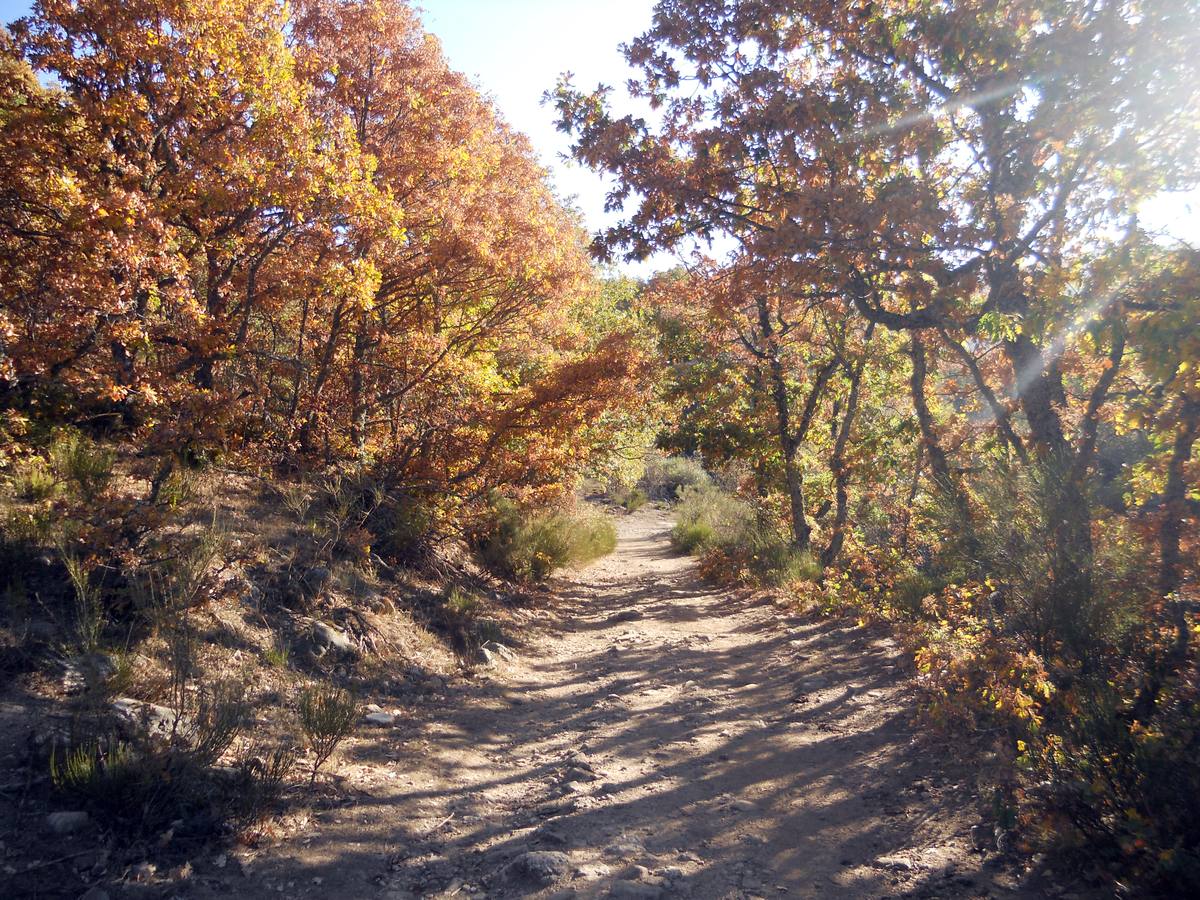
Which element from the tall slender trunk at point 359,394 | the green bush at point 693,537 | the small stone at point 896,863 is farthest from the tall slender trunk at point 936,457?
the green bush at point 693,537

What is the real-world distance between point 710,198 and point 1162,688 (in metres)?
5.92

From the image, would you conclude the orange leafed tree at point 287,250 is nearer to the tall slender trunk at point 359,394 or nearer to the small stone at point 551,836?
the tall slender trunk at point 359,394

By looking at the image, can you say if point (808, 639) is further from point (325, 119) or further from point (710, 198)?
point (325, 119)

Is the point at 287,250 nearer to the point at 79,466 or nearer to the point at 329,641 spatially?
the point at 79,466

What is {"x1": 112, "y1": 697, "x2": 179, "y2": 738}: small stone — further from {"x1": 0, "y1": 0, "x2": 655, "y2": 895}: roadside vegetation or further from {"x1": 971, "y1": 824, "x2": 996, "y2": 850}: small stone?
{"x1": 971, "y1": 824, "x2": 996, "y2": 850}: small stone

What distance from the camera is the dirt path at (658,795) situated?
14.0 ft

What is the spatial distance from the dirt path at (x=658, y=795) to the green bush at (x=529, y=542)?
14.6 feet

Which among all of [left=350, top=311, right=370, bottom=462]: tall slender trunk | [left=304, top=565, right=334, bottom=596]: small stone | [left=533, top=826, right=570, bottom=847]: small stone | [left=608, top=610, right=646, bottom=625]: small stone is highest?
[left=350, top=311, right=370, bottom=462]: tall slender trunk

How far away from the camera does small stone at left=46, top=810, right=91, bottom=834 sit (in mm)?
Answer: 4012

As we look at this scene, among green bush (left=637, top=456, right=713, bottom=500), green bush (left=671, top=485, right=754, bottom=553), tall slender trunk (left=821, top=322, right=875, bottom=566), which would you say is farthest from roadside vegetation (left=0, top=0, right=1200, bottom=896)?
green bush (left=637, top=456, right=713, bottom=500)

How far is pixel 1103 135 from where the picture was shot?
6.51 metres

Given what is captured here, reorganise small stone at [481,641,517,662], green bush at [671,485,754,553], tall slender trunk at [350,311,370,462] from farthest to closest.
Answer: green bush at [671,485,754,553] → tall slender trunk at [350,311,370,462] → small stone at [481,641,517,662]

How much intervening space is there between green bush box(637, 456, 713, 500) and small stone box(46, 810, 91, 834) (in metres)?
32.1

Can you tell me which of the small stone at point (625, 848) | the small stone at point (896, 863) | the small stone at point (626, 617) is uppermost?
the small stone at point (625, 848)
